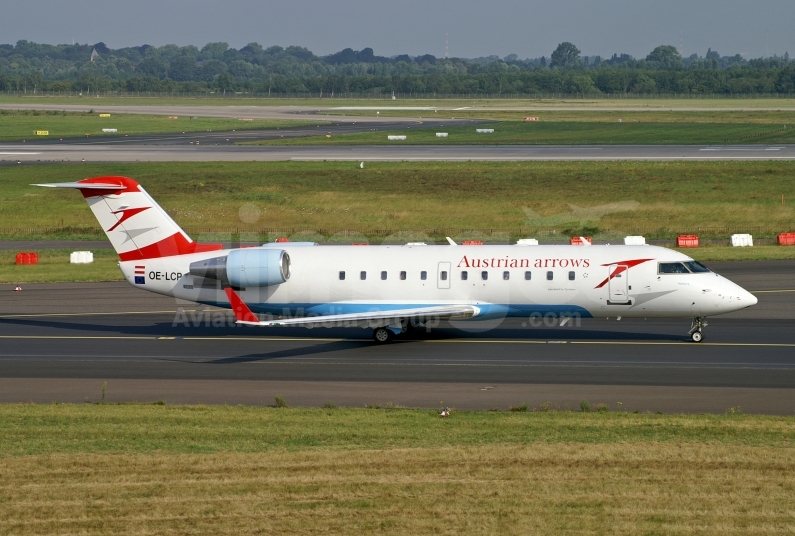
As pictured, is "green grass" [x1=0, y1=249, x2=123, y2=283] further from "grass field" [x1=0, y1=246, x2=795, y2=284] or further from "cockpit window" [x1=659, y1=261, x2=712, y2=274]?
"cockpit window" [x1=659, y1=261, x2=712, y2=274]

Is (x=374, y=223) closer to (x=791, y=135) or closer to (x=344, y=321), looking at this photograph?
(x=344, y=321)

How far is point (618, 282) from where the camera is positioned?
31.8 meters

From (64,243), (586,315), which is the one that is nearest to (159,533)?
(586,315)

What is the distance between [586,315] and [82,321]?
1840cm

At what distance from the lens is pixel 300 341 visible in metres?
33.9

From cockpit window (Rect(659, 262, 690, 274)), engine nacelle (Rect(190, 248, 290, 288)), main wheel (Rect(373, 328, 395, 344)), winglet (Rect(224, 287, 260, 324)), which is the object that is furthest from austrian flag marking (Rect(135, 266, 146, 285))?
cockpit window (Rect(659, 262, 690, 274))

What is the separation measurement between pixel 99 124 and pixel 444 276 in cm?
12375

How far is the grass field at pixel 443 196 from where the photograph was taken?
6400cm

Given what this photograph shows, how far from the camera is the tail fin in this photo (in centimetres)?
3359

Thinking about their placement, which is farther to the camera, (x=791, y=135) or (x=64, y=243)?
(x=791, y=135)

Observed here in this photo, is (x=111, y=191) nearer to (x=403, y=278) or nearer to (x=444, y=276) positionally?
(x=403, y=278)

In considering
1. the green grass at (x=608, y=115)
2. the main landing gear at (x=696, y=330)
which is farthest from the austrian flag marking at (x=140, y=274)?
the green grass at (x=608, y=115)

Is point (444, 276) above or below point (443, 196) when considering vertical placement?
above

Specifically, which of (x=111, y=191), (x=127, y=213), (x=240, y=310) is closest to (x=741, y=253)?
(x=240, y=310)
